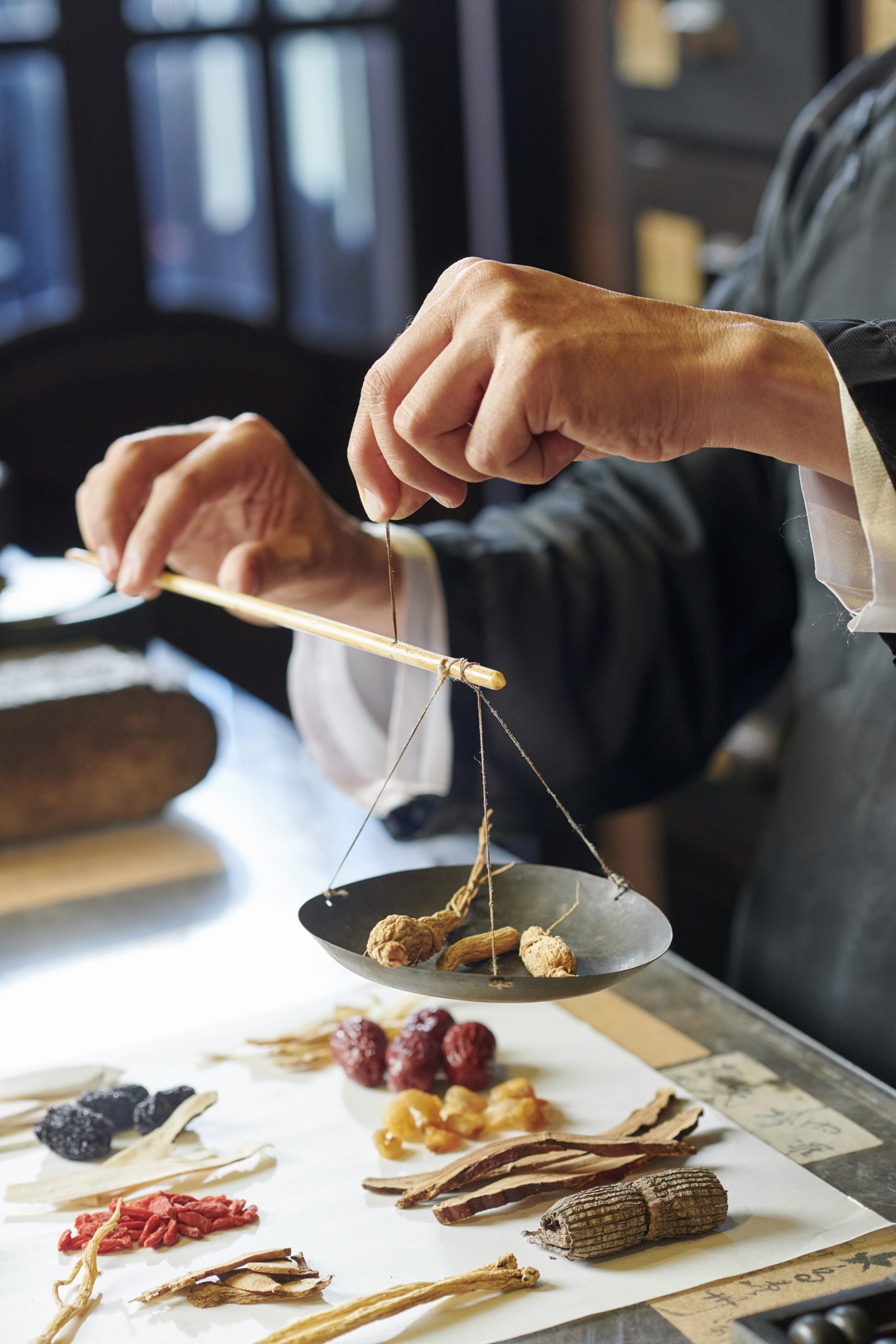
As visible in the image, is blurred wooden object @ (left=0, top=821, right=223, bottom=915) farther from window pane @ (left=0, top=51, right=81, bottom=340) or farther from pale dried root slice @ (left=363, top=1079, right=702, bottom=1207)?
window pane @ (left=0, top=51, right=81, bottom=340)

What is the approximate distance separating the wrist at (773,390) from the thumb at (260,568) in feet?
1.74

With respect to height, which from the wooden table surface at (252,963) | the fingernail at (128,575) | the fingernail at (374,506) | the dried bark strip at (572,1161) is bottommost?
the wooden table surface at (252,963)

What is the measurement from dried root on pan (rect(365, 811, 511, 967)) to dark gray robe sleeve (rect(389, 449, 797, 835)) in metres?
0.38

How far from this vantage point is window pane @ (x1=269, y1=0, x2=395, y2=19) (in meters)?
3.19

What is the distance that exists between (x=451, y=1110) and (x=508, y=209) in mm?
2795

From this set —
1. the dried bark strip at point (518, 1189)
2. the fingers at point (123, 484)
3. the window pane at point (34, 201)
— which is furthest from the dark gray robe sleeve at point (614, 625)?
the window pane at point (34, 201)

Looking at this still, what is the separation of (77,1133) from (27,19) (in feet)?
8.87

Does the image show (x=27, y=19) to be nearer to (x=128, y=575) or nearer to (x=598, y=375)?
(x=128, y=575)

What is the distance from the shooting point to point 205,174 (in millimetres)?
3318

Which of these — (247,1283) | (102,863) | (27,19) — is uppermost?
(27,19)

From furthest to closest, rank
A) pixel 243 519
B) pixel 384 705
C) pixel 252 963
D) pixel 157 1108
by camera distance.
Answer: pixel 384 705 → pixel 243 519 → pixel 252 963 → pixel 157 1108

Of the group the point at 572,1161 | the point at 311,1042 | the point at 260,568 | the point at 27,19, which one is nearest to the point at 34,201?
the point at 27,19

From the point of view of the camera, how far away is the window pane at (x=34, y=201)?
3057mm

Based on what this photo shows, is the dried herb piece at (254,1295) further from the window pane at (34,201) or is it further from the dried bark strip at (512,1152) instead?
the window pane at (34,201)
